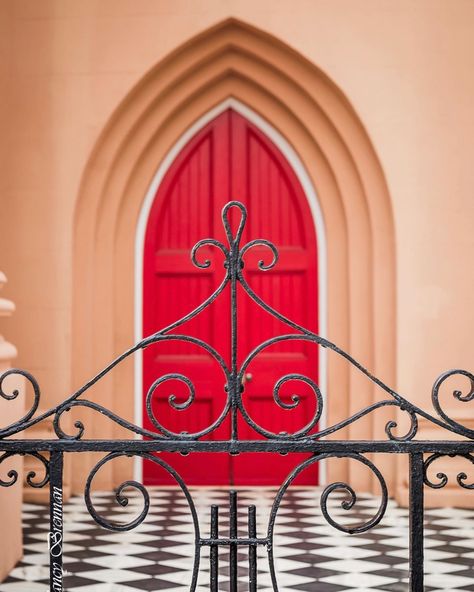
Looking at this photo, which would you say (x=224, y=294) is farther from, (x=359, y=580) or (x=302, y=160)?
(x=359, y=580)

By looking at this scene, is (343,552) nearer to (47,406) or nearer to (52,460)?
(47,406)

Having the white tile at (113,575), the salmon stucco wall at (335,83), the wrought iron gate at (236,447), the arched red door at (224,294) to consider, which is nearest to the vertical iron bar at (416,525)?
the wrought iron gate at (236,447)

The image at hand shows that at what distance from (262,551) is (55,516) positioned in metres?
2.89

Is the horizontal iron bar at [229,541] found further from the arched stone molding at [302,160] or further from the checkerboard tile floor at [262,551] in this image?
the arched stone molding at [302,160]

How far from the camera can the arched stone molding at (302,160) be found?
23.8ft

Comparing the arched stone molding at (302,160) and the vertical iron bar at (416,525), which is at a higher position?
the arched stone molding at (302,160)

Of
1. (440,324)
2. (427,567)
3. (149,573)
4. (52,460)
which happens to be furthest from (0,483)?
(440,324)

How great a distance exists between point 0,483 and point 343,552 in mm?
3230

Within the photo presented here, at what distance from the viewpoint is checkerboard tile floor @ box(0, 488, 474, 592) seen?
15.2 ft

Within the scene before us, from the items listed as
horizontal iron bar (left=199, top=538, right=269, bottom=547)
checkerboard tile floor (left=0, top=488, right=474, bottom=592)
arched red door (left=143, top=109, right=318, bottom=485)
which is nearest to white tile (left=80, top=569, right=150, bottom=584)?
checkerboard tile floor (left=0, top=488, right=474, bottom=592)

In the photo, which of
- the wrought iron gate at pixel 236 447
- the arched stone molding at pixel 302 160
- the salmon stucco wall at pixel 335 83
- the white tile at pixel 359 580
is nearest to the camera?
the wrought iron gate at pixel 236 447

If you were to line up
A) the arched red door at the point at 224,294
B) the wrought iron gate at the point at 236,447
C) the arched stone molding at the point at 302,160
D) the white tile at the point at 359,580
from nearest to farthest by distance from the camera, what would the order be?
1. the wrought iron gate at the point at 236,447
2. the white tile at the point at 359,580
3. the arched stone molding at the point at 302,160
4. the arched red door at the point at 224,294

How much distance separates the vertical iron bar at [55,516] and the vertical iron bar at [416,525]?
947 millimetres

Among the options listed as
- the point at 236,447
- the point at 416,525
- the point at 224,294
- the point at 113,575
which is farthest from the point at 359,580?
the point at 224,294
